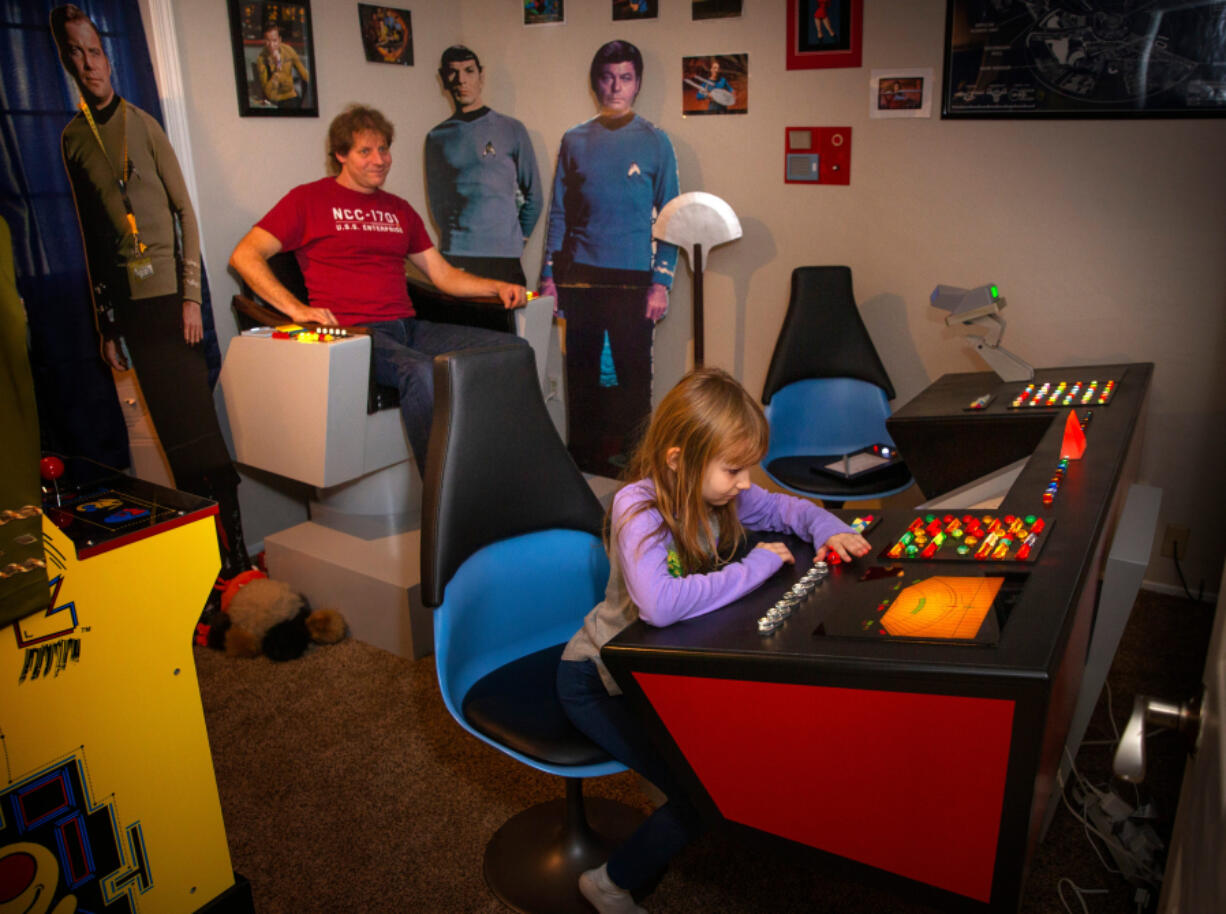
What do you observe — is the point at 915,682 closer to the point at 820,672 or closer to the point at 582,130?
the point at 820,672

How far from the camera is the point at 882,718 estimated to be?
1087mm

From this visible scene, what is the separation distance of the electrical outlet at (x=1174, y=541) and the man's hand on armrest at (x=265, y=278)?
8.91 feet

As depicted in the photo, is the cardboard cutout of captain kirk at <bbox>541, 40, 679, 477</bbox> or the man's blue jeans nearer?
the man's blue jeans

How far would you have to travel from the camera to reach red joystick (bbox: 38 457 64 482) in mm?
1560

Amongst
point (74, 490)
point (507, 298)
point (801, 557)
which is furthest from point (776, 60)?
point (74, 490)

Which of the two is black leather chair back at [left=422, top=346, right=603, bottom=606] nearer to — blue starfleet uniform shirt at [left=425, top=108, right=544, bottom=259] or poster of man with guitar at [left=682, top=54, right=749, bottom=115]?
poster of man with guitar at [left=682, top=54, right=749, bottom=115]

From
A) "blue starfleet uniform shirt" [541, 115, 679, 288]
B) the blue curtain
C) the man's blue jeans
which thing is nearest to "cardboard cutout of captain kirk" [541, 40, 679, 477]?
"blue starfleet uniform shirt" [541, 115, 679, 288]

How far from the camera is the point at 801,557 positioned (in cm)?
148

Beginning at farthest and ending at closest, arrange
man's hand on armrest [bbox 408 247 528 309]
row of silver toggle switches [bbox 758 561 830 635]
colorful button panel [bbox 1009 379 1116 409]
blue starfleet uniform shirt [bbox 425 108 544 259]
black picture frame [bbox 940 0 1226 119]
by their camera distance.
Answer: blue starfleet uniform shirt [bbox 425 108 544 259], man's hand on armrest [bbox 408 247 528 309], black picture frame [bbox 940 0 1226 119], colorful button panel [bbox 1009 379 1116 409], row of silver toggle switches [bbox 758 561 830 635]

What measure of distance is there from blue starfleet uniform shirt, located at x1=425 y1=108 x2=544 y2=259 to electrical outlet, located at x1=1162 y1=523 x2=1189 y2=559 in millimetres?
2590

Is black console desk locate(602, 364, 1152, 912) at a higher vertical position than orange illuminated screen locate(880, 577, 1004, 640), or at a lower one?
lower

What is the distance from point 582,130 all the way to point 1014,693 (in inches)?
120

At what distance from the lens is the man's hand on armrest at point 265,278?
291cm

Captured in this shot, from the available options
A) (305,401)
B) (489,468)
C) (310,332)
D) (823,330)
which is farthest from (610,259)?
(489,468)
